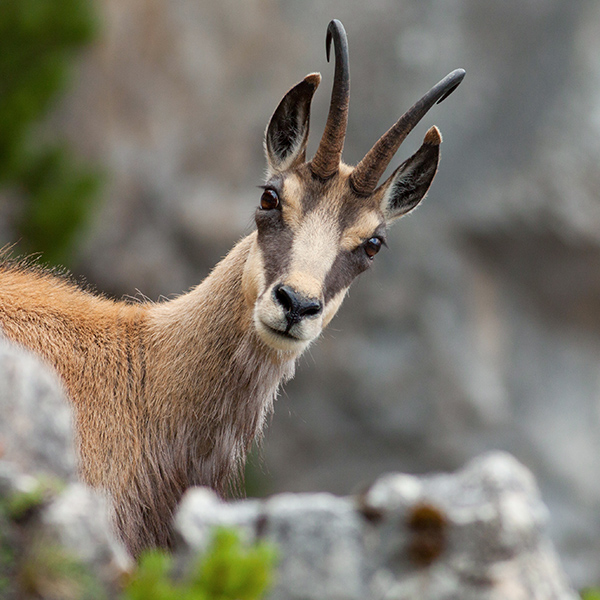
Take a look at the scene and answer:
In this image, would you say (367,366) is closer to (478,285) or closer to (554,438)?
(478,285)

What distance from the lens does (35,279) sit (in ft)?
19.6

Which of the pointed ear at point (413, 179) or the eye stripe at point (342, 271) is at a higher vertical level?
the pointed ear at point (413, 179)

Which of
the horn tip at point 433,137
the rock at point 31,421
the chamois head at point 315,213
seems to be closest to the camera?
the rock at point 31,421

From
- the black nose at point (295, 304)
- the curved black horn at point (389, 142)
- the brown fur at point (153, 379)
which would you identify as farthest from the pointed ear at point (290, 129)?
the black nose at point (295, 304)

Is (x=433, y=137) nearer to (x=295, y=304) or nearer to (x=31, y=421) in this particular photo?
(x=295, y=304)

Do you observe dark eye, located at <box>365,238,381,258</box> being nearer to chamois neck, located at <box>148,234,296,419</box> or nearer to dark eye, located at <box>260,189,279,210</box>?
dark eye, located at <box>260,189,279,210</box>

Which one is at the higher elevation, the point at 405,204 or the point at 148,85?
the point at 148,85

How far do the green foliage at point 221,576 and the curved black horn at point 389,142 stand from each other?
414 cm

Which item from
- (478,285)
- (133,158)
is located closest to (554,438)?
(478,285)

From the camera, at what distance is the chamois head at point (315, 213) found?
17.5 ft

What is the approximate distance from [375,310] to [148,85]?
22.0 ft

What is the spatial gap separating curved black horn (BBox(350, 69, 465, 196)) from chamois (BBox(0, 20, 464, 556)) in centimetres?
1

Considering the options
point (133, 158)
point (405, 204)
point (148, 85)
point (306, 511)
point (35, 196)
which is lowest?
point (306, 511)

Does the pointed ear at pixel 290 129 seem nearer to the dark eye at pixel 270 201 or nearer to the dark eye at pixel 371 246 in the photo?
the dark eye at pixel 270 201
